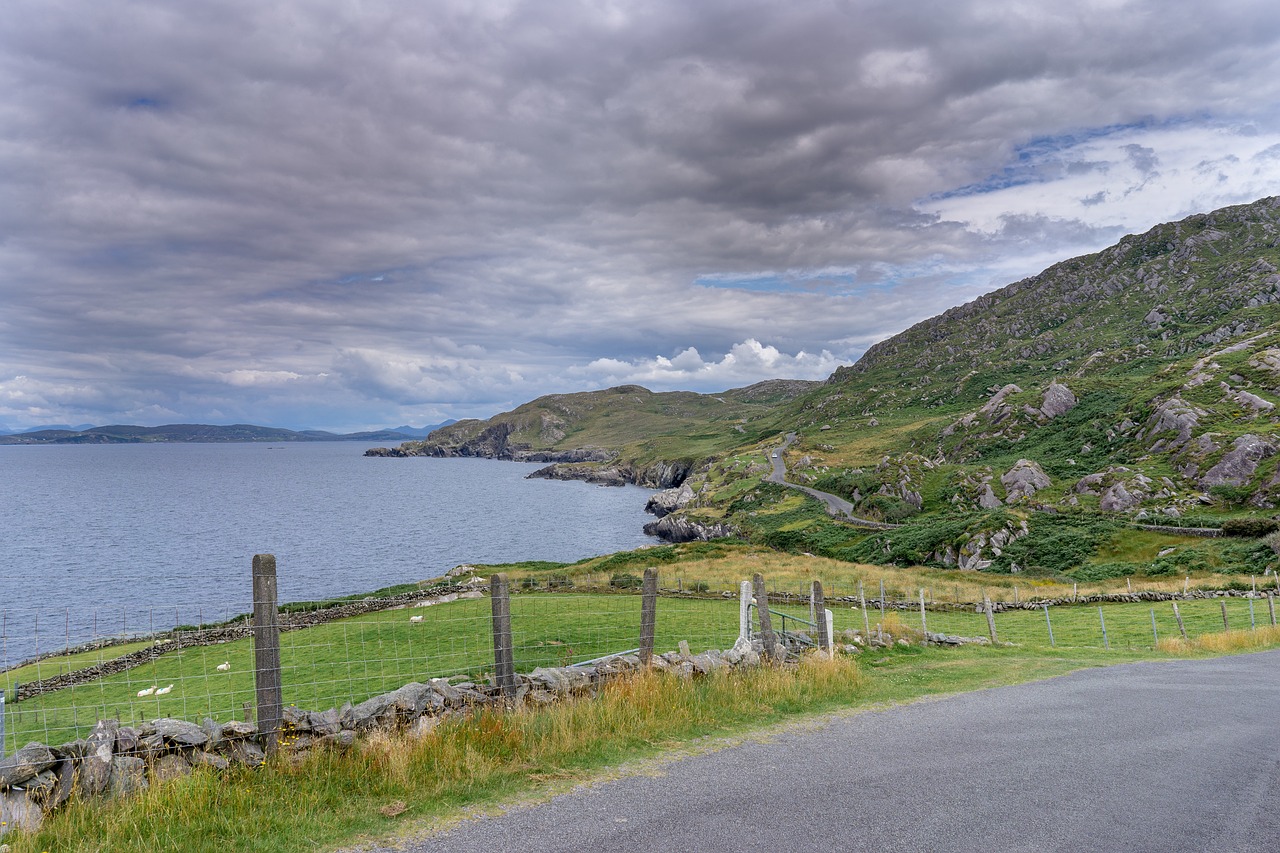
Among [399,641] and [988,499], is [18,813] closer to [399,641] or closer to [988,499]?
[399,641]

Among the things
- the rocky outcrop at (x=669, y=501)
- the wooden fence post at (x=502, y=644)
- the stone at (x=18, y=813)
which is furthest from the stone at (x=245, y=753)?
the rocky outcrop at (x=669, y=501)

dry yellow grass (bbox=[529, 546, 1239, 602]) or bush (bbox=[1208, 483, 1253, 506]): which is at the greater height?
bush (bbox=[1208, 483, 1253, 506])

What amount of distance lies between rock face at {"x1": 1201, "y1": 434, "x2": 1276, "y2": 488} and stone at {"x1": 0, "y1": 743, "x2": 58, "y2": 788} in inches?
3278

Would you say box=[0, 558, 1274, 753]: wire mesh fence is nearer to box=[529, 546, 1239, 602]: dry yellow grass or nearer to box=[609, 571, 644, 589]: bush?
box=[609, 571, 644, 589]: bush

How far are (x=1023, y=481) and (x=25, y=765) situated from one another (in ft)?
290

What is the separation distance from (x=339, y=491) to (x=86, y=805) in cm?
18773

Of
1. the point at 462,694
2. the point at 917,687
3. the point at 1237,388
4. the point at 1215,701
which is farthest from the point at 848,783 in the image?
the point at 1237,388

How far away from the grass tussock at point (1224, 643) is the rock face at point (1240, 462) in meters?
48.8

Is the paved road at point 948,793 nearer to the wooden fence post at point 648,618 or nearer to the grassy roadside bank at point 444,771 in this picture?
the grassy roadside bank at point 444,771

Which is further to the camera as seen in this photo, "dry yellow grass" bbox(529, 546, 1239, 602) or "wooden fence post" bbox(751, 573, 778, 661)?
"dry yellow grass" bbox(529, 546, 1239, 602)

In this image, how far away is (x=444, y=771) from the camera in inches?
352

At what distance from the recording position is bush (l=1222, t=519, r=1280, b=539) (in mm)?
50281

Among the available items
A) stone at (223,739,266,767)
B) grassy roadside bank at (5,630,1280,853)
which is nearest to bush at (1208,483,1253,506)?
grassy roadside bank at (5,630,1280,853)

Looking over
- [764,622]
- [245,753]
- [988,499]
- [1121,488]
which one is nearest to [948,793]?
[764,622]
